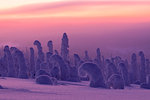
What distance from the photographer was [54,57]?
1171 inches

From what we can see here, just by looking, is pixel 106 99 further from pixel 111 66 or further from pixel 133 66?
pixel 133 66

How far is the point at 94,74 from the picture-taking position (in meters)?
20.2

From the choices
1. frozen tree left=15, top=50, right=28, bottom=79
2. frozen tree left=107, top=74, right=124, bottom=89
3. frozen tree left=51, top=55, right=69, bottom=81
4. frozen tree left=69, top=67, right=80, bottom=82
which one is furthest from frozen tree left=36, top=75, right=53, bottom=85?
frozen tree left=15, top=50, right=28, bottom=79

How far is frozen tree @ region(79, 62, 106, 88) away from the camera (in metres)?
19.8

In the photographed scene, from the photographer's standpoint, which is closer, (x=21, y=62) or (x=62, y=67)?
(x=62, y=67)

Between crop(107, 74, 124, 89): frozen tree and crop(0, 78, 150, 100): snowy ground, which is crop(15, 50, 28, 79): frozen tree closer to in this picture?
crop(107, 74, 124, 89): frozen tree

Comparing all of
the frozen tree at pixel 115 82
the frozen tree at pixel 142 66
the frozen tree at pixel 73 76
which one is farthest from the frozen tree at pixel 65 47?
the frozen tree at pixel 115 82

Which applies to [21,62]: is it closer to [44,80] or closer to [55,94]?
[44,80]

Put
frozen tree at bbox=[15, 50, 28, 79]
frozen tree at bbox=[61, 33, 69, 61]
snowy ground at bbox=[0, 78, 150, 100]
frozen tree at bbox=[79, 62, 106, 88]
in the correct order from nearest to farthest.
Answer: snowy ground at bbox=[0, 78, 150, 100]
frozen tree at bbox=[79, 62, 106, 88]
frozen tree at bbox=[15, 50, 28, 79]
frozen tree at bbox=[61, 33, 69, 61]

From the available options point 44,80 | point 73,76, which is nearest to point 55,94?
point 44,80

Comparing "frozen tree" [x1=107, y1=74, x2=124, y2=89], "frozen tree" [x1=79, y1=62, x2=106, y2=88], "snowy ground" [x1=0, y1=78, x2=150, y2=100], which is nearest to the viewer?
"snowy ground" [x1=0, y1=78, x2=150, y2=100]

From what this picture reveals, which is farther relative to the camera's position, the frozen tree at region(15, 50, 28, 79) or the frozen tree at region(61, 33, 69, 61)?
the frozen tree at region(61, 33, 69, 61)

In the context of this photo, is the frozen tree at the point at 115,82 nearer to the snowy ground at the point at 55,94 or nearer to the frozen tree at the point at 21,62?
the snowy ground at the point at 55,94

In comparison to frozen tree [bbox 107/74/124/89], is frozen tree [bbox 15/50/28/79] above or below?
above
